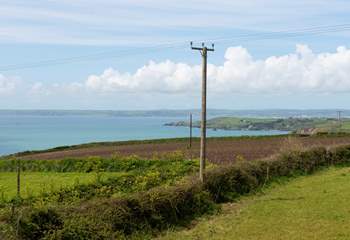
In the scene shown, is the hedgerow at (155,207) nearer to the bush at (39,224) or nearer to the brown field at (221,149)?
the bush at (39,224)

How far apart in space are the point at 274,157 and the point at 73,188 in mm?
13326

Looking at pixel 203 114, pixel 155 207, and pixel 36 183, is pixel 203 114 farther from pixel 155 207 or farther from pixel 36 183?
pixel 36 183

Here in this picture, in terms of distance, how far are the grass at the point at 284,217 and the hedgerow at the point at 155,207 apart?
758 mm

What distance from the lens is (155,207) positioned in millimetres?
17312

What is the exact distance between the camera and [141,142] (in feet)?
191

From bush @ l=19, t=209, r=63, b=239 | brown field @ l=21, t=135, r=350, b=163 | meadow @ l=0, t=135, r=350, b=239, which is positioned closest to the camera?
bush @ l=19, t=209, r=63, b=239

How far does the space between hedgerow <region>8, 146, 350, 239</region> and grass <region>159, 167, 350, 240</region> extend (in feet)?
2.49

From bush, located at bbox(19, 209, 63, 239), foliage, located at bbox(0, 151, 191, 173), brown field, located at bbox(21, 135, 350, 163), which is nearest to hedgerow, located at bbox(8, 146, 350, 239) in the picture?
bush, located at bbox(19, 209, 63, 239)

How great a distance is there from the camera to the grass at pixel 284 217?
16219 mm

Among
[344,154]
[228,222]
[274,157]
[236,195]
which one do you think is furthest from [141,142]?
[228,222]

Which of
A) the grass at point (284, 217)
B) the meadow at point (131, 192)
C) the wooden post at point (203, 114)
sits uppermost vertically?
the wooden post at point (203, 114)

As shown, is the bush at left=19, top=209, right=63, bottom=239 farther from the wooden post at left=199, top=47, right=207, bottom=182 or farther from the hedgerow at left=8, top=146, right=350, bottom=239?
the wooden post at left=199, top=47, right=207, bottom=182

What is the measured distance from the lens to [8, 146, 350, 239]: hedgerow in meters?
A: 13.9

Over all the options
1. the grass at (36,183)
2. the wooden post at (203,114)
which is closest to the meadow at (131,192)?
the grass at (36,183)
